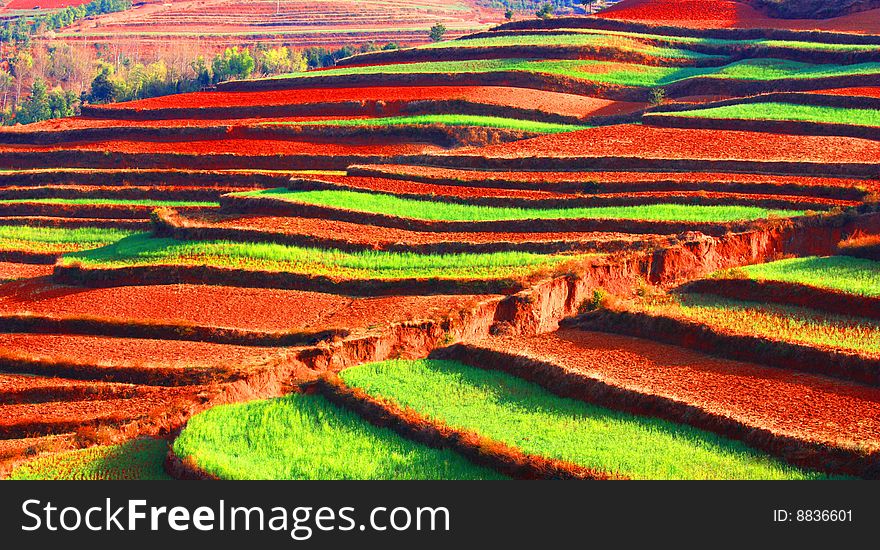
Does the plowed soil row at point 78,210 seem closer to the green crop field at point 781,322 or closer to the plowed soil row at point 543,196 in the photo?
the plowed soil row at point 543,196

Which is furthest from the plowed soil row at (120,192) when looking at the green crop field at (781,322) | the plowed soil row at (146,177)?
the green crop field at (781,322)

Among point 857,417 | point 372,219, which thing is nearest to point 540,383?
point 857,417

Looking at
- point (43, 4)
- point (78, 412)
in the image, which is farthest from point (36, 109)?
point (43, 4)

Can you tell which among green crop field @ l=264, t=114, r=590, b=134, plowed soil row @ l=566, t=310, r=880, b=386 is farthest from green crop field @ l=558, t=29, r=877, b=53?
plowed soil row @ l=566, t=310, r=880, b=386

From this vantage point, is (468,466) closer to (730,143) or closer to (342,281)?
(342,281)

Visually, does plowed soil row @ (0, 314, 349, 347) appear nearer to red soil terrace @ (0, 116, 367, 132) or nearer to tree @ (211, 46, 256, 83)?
red soil terrace @ (0, 116, 367, 132)
